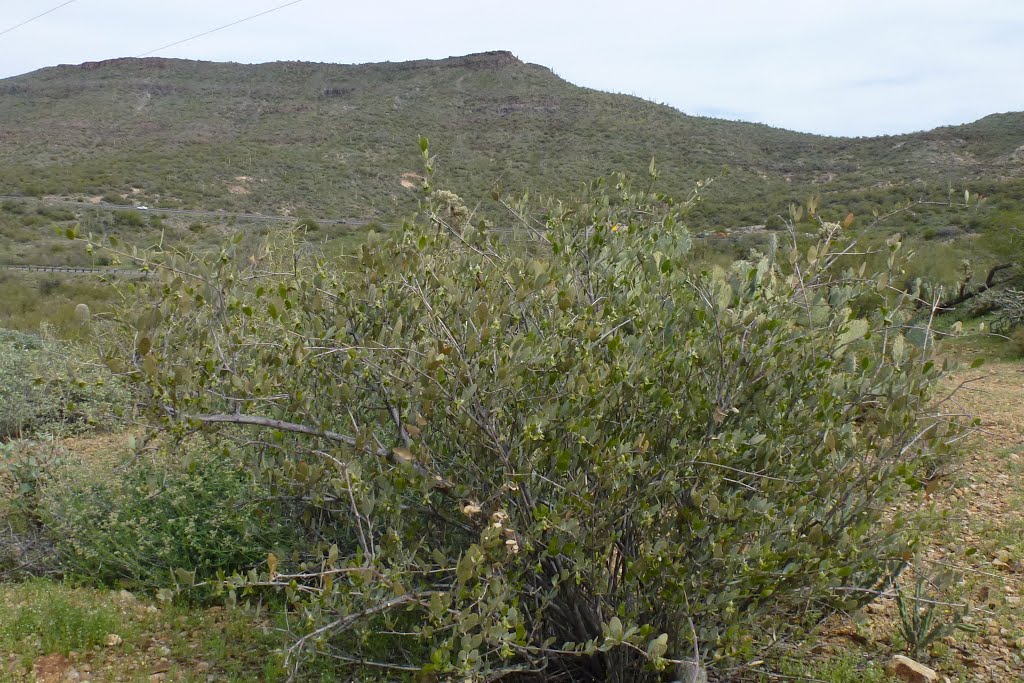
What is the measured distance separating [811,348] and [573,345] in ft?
2.65

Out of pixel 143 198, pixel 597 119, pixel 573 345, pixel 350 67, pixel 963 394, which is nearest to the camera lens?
pixel 573 345

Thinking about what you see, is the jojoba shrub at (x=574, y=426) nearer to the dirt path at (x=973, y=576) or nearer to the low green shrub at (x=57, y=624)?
the dirt path at (x=973, y=576)

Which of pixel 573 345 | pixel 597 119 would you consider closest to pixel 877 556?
pixel 573 345

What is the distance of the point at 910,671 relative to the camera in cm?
318

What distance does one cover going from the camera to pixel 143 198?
3441 cm

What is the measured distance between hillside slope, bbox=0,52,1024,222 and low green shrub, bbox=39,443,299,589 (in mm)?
28011

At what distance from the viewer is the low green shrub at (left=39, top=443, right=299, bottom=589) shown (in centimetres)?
414

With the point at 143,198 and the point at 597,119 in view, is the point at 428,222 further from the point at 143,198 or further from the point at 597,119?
the point at 597,119

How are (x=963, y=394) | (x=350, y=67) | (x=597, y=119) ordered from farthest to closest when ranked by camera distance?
(x=350, y=67)
(x=597, y=119)
(x=963, y=394)

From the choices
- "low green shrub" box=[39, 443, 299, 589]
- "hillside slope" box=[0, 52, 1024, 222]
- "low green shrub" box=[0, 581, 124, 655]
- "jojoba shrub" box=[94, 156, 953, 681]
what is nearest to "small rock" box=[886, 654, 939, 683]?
"jojoba shrub" box=[94, 156, 953, 681]

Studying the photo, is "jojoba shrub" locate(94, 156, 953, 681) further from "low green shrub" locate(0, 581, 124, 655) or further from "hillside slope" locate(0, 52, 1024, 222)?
"hillside slope" locate(0, 52, 1024, 222)

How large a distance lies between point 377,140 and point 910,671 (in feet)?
142

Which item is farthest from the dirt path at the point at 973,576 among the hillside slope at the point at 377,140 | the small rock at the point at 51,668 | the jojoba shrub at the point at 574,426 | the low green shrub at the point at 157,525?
the hillside slope at the point at 377,140

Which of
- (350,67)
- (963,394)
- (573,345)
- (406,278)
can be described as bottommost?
(963,394)
